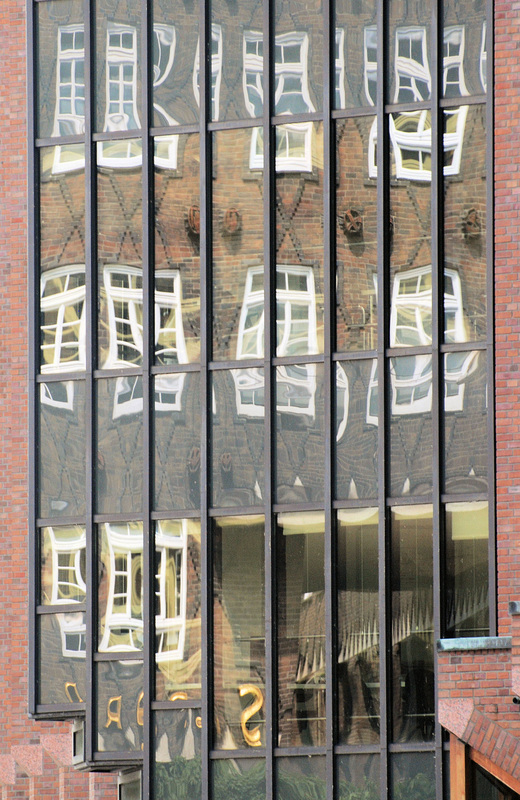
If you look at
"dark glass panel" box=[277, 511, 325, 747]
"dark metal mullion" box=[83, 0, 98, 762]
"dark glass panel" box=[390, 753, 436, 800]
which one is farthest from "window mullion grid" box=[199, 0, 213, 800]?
"dark glass panel" box=[390, 753, 436, 800]

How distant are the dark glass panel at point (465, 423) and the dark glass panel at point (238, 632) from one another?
2188 millimetres

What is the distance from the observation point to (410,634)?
14852 mm

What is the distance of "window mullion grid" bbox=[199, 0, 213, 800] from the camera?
49.5 feet

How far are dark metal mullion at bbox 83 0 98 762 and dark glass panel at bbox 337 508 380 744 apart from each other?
9.07 feet

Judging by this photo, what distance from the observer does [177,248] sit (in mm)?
15914

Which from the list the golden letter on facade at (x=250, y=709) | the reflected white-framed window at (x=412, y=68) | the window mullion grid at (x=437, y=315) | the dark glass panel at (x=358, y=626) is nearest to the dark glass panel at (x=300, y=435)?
the dark glass panel at (x=358, y=626)

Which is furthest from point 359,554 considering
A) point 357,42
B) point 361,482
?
point 357,42

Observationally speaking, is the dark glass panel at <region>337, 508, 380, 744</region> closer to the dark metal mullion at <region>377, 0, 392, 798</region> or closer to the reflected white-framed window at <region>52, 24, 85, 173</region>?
the dark metal mullion at <region>377, 0, 392, 798</region>

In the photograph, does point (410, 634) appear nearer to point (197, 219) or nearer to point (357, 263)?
point (357, 263)

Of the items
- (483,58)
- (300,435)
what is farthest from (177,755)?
(483,58)

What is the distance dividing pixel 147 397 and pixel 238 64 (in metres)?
3.90

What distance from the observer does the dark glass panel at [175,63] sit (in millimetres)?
15961

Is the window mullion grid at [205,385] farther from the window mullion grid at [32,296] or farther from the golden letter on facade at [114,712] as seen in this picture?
the window mullion grid at [32,296]

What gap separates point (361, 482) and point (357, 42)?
4881mm
